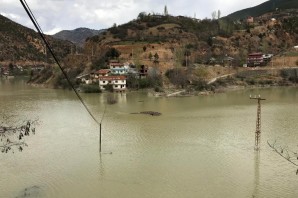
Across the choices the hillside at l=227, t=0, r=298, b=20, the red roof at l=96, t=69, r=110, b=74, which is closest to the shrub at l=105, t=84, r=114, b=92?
the red roof at l=96, t=69, r=110, b=74

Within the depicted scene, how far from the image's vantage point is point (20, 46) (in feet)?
288

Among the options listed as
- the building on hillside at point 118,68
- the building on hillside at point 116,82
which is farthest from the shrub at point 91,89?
the building on hillside at point 118,68

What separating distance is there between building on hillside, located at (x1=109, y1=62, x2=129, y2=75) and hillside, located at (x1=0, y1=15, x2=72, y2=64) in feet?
136

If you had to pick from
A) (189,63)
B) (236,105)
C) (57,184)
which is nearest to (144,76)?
(189,63)

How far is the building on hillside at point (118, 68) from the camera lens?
4200 centimetres

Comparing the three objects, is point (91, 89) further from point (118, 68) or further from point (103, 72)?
point (118, 68)

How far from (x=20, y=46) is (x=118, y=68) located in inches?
2084

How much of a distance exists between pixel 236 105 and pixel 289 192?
18.6 meters

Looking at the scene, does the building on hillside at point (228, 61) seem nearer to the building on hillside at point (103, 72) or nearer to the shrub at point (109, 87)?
the building on hillside at point (103, 72)

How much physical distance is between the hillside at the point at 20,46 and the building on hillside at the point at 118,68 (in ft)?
136

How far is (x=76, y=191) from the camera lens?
12203 mm

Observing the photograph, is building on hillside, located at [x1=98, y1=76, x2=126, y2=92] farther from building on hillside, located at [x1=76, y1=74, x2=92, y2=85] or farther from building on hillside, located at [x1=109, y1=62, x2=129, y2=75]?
building on hillside, located at [x1=76, y1=74, x2=92, y2=85]

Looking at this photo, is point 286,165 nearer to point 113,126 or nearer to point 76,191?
point 76,191

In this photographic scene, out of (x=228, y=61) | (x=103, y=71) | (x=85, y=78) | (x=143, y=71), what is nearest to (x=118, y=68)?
(x=103, y=71)
